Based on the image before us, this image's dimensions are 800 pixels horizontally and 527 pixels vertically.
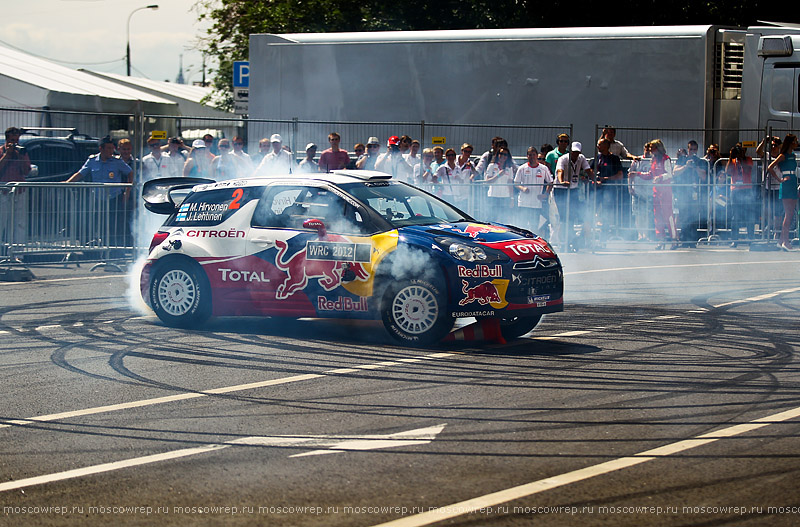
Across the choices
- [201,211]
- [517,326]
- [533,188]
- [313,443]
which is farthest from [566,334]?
[533,188]

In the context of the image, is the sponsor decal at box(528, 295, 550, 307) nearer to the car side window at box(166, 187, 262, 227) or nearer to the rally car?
the rally car

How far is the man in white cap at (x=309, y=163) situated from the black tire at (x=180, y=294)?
24.7 ft

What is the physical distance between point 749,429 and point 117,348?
18.0 feet

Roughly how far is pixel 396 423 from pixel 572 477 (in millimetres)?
1535

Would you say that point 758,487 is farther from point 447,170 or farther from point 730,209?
point 730,209

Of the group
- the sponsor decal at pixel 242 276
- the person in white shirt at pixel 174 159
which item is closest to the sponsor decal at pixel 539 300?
the sponsor decal at pixel 242 276

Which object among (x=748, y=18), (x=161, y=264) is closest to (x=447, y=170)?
(x=161, y=264)

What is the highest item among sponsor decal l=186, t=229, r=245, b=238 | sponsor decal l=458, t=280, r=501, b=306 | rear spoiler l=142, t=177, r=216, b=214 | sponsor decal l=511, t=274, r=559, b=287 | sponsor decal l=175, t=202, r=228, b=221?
rear spoiler l=142, t=177, r=216, b=214

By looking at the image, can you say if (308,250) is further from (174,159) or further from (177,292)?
(174,159)

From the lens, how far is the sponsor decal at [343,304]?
10.2 metres

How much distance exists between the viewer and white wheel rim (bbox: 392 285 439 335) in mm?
9795

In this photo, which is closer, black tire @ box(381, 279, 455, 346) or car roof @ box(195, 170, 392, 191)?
black tire @ box(381, 279, 455, 346)

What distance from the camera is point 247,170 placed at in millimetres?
18953

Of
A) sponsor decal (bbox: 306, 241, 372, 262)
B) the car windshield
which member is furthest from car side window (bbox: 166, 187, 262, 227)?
the car windshield
